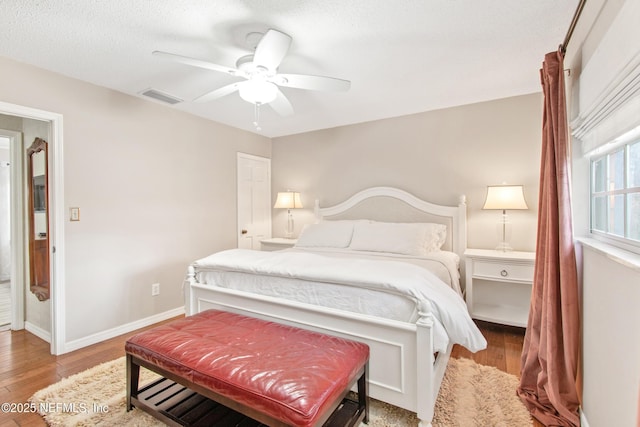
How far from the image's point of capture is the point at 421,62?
226 cm

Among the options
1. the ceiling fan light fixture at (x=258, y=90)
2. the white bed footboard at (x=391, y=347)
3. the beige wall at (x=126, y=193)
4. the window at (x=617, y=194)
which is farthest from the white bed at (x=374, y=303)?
the ceiling fan light fixture at (x=258, y=90)

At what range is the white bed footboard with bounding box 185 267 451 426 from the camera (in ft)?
4.90

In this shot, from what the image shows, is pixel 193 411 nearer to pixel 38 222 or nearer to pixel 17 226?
pixel 38 222

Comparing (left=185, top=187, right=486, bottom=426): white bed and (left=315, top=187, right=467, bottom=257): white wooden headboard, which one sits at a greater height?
(left=315, top=187, right=467, bottom=257): white wooden headboard

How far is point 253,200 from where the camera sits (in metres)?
4.30

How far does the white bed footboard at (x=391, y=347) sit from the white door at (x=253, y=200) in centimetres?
230

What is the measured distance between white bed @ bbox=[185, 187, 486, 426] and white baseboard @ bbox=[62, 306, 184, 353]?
101 centimetres

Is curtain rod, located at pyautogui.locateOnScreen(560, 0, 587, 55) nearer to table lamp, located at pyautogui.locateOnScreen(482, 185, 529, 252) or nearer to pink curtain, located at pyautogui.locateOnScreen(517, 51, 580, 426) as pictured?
pink curtain, located at pyautogui.locateOnScreen(517, 51, 580, 426)

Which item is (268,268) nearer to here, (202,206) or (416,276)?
(416,276)

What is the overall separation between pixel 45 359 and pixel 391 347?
2.72 meters

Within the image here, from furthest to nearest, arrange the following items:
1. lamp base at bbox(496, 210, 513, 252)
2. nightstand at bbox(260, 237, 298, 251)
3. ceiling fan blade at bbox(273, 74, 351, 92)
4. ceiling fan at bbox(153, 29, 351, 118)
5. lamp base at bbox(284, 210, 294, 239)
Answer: lamp base at bbox(284, 210, 294, 239)
nightstand at bbox(260, 237, 298, 251)
lamp base at bbox(496, 210, 513, 252)
ceiling fan blade at bbox(273, 74, 351, 92)
ceiling fan at bbox(153, 29, 351, 118)

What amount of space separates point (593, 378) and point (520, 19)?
1945 millimetres

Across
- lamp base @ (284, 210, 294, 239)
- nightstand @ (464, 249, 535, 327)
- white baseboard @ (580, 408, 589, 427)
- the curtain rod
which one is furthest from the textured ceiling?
white baseboard @ (580, 408, 589, 427)

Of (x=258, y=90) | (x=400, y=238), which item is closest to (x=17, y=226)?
(x=258, y=90)
